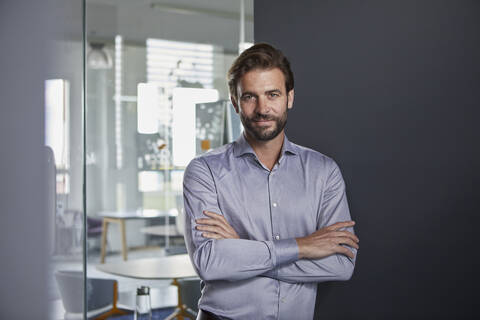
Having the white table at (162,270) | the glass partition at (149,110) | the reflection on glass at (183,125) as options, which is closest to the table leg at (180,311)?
the white table at (162,270)

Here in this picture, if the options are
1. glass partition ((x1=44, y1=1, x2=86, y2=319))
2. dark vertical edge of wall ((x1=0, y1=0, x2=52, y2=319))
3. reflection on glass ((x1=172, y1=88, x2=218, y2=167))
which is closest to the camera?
glass partition ((x1=44, y1=1, x2=86, y2=319))

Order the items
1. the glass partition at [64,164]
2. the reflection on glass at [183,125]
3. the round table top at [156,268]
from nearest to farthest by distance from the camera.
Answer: the glass partition at [64,164]
the round table top at [156,268]
the reflection on glass at [183,125]

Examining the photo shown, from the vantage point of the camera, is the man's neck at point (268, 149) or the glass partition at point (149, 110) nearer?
the man's neck at point (268, 149)

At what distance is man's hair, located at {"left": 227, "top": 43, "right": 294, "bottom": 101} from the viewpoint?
1.89 meters

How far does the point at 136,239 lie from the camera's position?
4.94m

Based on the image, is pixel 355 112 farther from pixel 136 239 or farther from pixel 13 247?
pixel 136 239

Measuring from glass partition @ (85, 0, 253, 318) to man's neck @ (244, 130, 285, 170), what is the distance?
272cm

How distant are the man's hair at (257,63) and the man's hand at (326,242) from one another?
561 millimetres

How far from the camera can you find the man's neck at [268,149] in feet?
6.52

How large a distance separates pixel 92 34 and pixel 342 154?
3604 millimetres

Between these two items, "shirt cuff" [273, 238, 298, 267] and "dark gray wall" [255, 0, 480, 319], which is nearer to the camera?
"shirt cuff" [273, 238, 298, 267]

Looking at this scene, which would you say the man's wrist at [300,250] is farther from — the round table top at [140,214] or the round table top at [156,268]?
the round table top at [140,214]

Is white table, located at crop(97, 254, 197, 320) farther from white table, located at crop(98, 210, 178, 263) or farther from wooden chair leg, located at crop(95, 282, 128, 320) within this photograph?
white table, located at crop(98, 210, 178, 263)

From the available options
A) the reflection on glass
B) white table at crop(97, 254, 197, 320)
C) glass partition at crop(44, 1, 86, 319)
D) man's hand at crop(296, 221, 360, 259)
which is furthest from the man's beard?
the reflection on glass
